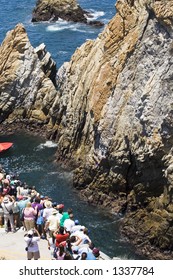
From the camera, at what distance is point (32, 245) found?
34438 millimetres

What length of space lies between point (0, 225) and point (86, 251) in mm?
10425

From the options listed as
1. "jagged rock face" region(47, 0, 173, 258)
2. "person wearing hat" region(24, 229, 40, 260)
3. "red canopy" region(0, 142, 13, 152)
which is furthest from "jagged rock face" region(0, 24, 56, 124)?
"person wearing hat" region(24, 229, 40, 260)

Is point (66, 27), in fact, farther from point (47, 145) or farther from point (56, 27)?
point (47, 145)

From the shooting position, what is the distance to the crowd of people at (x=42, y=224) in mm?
33281

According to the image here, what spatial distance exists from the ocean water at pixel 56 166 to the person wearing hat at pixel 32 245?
15605mm

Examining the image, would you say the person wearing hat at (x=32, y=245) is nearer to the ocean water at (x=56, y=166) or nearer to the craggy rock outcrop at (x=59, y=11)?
the ocean water at (x=56, y=166)

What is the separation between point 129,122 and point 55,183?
11659 mm

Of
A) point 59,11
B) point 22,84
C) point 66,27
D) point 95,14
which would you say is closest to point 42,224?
point 22,84

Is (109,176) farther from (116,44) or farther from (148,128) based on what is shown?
(116,44)

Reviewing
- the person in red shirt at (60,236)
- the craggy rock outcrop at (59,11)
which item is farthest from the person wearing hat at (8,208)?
the craggy rock outcrop at (59,11)

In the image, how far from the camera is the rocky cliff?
51.6 metres

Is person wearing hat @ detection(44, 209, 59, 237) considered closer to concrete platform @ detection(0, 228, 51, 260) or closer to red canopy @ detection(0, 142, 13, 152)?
concrete platform @ detection(0, 228, 51, 260)

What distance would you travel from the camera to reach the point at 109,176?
57.8 meters

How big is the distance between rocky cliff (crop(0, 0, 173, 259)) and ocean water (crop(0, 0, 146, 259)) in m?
1.25
